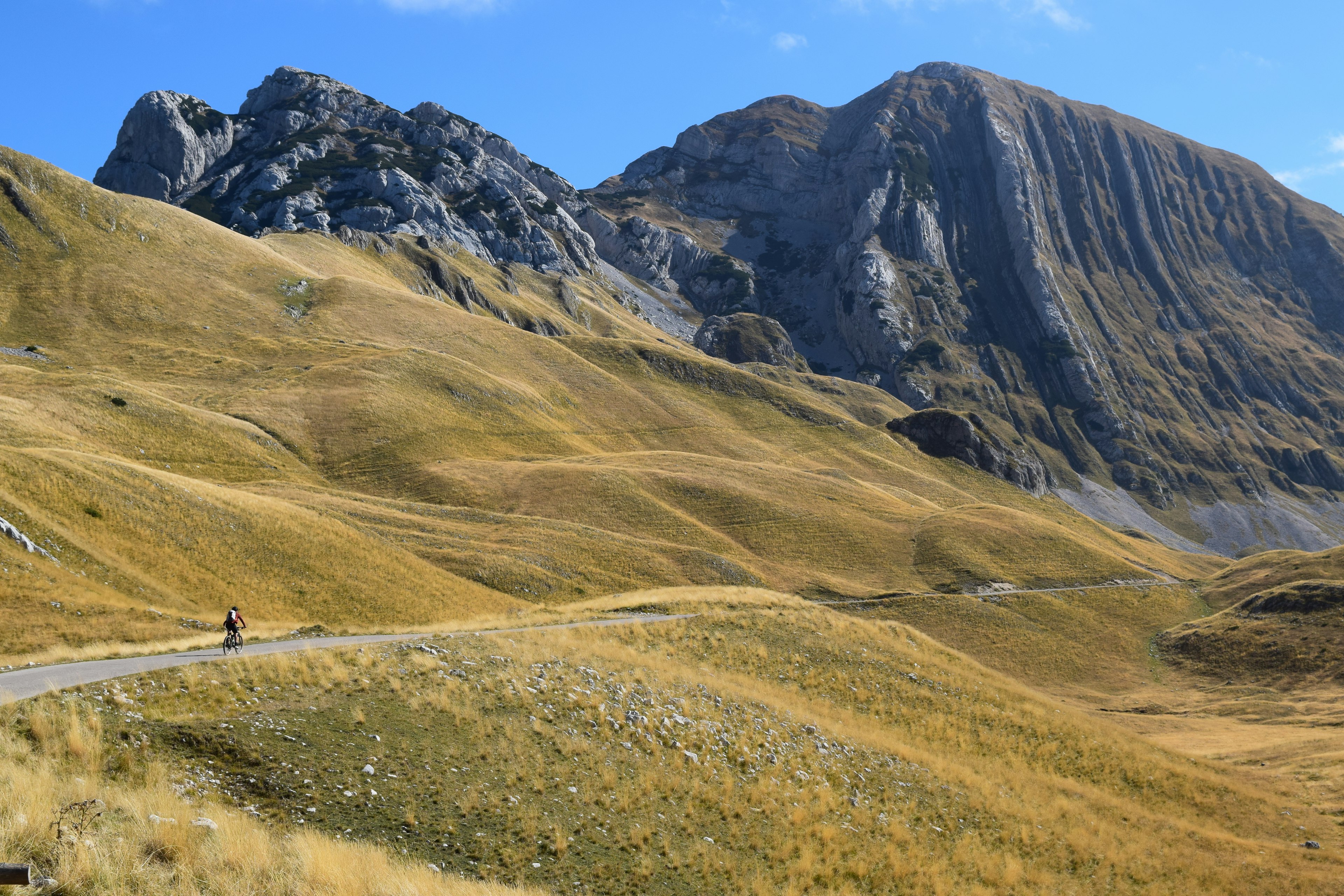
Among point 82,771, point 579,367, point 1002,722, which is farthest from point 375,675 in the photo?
point 579,367

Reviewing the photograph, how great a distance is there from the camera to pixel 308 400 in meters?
92.1

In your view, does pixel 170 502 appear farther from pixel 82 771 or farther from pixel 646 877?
pixel 646 877

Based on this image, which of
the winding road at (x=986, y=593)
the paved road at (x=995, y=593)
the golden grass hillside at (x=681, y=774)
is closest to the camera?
the golden grass hillside at (x=681, y=774)

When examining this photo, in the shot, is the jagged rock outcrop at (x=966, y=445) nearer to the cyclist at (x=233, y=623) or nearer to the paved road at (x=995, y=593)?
the paved road at (x=995, y=593)

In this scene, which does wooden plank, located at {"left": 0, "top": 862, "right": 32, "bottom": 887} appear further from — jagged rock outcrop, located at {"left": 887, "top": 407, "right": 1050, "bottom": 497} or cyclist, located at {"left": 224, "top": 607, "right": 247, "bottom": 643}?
jagged rock outcrop, located at {"left": 887, "top": 407, "right": 1050, "bottom": 497}

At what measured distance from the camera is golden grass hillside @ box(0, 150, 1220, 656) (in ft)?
133

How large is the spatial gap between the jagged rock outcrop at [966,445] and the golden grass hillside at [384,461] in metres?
5.81

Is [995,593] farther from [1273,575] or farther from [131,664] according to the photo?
[131,664]

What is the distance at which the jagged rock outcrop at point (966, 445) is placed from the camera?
166m

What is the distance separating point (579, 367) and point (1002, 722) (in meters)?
124

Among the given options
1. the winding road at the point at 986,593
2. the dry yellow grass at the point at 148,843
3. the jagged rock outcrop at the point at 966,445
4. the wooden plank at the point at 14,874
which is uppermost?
the jagged rock outcrop at the point at 966,445

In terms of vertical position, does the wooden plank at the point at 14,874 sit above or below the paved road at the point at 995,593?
above

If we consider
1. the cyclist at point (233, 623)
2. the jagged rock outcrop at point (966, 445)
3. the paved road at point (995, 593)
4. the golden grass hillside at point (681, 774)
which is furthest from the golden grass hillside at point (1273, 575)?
the cyclist at point (233, 623)

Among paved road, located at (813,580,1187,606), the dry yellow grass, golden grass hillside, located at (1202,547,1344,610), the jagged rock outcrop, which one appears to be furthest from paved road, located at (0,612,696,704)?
the jagged rock outcrop
